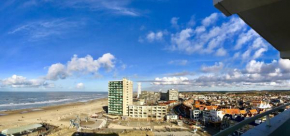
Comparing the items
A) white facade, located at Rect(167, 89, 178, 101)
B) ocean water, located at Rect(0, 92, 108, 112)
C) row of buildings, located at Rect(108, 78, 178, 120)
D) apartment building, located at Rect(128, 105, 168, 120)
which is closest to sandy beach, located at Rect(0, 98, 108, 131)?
row of buildings, located at Rect(108, 78, 178, 120)

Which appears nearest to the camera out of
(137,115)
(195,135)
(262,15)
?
(262,15)

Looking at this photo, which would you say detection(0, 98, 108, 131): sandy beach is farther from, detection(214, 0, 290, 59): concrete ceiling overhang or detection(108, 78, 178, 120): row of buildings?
detection(214, 0, 290, 59): concrete ceiling overhang

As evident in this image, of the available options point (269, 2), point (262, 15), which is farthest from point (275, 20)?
point (269, 2)

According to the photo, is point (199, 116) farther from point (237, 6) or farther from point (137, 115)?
point (237, 6)

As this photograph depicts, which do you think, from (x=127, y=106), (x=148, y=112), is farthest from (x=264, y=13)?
(x=127, y=106)

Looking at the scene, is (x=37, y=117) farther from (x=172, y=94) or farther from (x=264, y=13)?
(x=172, y=94)

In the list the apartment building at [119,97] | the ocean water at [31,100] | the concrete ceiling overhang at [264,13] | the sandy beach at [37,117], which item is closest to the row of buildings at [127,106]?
the apartment building at [119,97]
